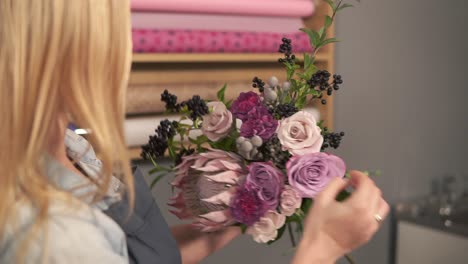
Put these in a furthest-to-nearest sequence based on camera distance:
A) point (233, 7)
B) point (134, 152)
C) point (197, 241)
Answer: point (233, 7) → point (134, 152) → point (197, 241)

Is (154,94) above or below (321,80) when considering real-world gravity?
below

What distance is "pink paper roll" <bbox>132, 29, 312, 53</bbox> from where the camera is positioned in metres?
1.58

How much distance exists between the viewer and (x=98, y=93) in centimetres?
70

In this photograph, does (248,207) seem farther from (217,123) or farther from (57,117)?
(57,117)

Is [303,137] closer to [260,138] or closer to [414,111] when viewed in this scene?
[260,138]

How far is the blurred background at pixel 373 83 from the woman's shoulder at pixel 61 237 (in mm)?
869

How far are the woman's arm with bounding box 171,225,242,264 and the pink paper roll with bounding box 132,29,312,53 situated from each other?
65 centimetres

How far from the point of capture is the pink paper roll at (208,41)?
5.18 feet

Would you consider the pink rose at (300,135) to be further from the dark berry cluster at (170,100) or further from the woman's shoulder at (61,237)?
the woman's shoulder at (61,237)

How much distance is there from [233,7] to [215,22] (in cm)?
6

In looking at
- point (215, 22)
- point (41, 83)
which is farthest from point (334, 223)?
point (215, 22)

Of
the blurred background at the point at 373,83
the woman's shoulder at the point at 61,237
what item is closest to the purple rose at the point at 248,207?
the woman's shoulder at the point at 61,237

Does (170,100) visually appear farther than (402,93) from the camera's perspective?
No

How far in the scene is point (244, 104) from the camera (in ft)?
3.05
